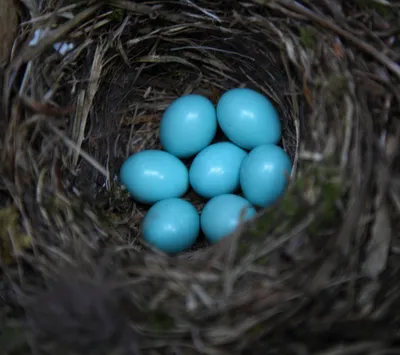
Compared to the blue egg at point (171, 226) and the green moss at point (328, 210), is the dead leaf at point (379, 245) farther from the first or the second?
the blue egg at point (171, 226)

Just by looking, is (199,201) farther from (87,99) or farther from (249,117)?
(87,99)

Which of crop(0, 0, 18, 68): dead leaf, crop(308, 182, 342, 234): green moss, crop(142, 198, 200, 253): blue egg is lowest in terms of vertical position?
crop(142, 198, 200, 253): blue egg

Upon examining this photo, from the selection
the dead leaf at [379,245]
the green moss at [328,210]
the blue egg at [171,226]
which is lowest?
the blue egg at [171,226]

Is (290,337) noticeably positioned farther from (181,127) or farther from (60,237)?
(181,127)

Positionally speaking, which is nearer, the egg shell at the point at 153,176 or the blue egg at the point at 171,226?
the blue egg at the point at 171,226

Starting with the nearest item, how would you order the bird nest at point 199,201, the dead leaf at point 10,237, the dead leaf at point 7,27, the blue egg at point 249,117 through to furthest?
the bird nest at point 199,201
the dead leaf at point 10,237
the dead leaf at point 7,27
the blue egg at point 249,117

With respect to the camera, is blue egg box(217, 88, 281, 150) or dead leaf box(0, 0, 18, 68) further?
blue egg box(217, 88, 281, 150)

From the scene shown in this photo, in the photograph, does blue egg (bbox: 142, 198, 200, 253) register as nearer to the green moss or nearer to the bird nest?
the bird nest

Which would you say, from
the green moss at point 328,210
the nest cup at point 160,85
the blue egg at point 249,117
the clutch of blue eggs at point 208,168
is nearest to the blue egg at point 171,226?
the clutch of blue eggs at point 208,168

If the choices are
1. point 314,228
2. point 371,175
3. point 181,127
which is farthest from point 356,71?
point 181,127

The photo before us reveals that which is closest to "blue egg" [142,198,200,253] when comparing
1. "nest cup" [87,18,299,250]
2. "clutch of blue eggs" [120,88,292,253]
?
"clutch of blue eggs" [120,88,292,253]
